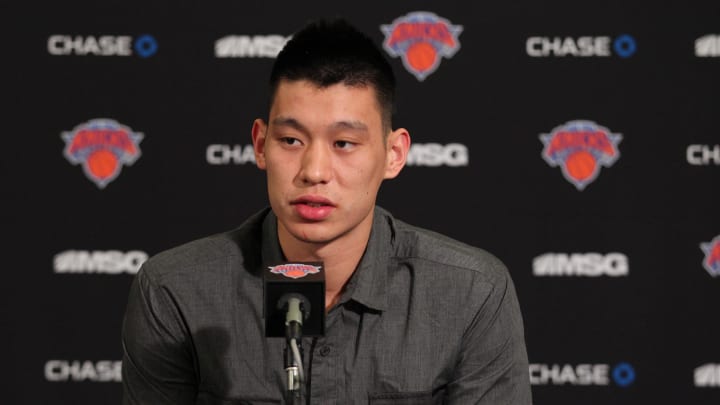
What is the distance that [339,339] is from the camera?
194 cm

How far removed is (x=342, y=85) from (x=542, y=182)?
1371mm

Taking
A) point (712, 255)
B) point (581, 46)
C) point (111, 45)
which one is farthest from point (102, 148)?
point (712, 255)

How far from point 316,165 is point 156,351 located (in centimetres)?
54

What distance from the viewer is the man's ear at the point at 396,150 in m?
2.00

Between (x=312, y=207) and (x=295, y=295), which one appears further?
(x=312, y=207)

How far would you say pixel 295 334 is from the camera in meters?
1.29

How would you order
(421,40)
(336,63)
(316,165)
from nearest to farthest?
1. (316,165)
2. (336,63)
3. (421,40)

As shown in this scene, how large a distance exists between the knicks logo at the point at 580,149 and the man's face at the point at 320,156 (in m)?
1.30

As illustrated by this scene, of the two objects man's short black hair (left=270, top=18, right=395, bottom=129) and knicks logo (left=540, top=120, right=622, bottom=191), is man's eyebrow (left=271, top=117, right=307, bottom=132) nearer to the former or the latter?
man's short black hair (left=270, top=18, right=395, bottom=129)

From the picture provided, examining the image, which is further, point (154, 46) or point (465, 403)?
point (154, 46)

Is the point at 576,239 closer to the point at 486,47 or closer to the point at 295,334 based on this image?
the point at 486,47

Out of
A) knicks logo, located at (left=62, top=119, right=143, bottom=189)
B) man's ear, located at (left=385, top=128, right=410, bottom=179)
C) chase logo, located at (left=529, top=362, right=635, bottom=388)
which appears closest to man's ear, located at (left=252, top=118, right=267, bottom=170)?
man's ear, located at (left=385, top=128, right=410, bottom=179)

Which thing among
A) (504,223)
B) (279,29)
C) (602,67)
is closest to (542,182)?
(504,223)

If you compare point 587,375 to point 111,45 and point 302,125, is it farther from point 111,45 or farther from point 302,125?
point 111,45
